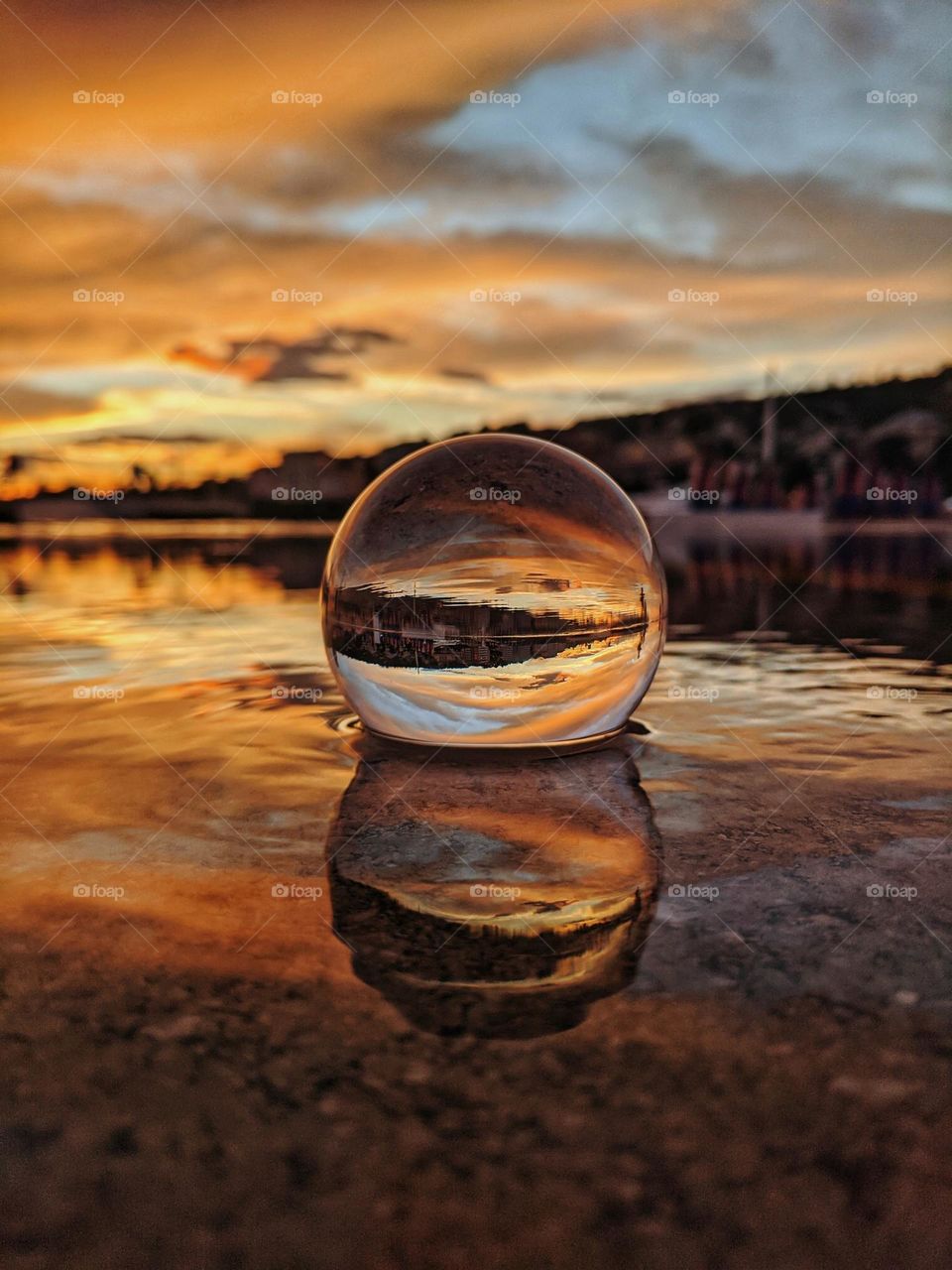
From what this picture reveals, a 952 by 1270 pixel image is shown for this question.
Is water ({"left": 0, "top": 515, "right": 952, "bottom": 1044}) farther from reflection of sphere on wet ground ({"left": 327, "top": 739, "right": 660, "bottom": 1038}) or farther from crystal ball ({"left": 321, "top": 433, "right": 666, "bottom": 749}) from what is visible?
crystal ball ({"left": 321, "top": 433, "right": 666, "bottom": 749})

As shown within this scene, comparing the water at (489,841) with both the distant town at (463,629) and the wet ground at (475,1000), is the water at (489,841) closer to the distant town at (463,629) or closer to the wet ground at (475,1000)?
the wet ground at (475,1000)

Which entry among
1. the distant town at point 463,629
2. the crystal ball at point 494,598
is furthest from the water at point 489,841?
the distant town at point 463,629

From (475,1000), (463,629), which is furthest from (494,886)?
(463,629)

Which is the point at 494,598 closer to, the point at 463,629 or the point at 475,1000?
the point at 463,629

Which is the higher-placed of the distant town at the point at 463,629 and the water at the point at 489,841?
the distant town at the point at 463,629

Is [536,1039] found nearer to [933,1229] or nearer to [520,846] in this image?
[933,1229]

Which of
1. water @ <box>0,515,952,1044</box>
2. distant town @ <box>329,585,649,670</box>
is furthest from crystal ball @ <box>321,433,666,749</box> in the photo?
water @ <box>0,515,952,1044</box>
